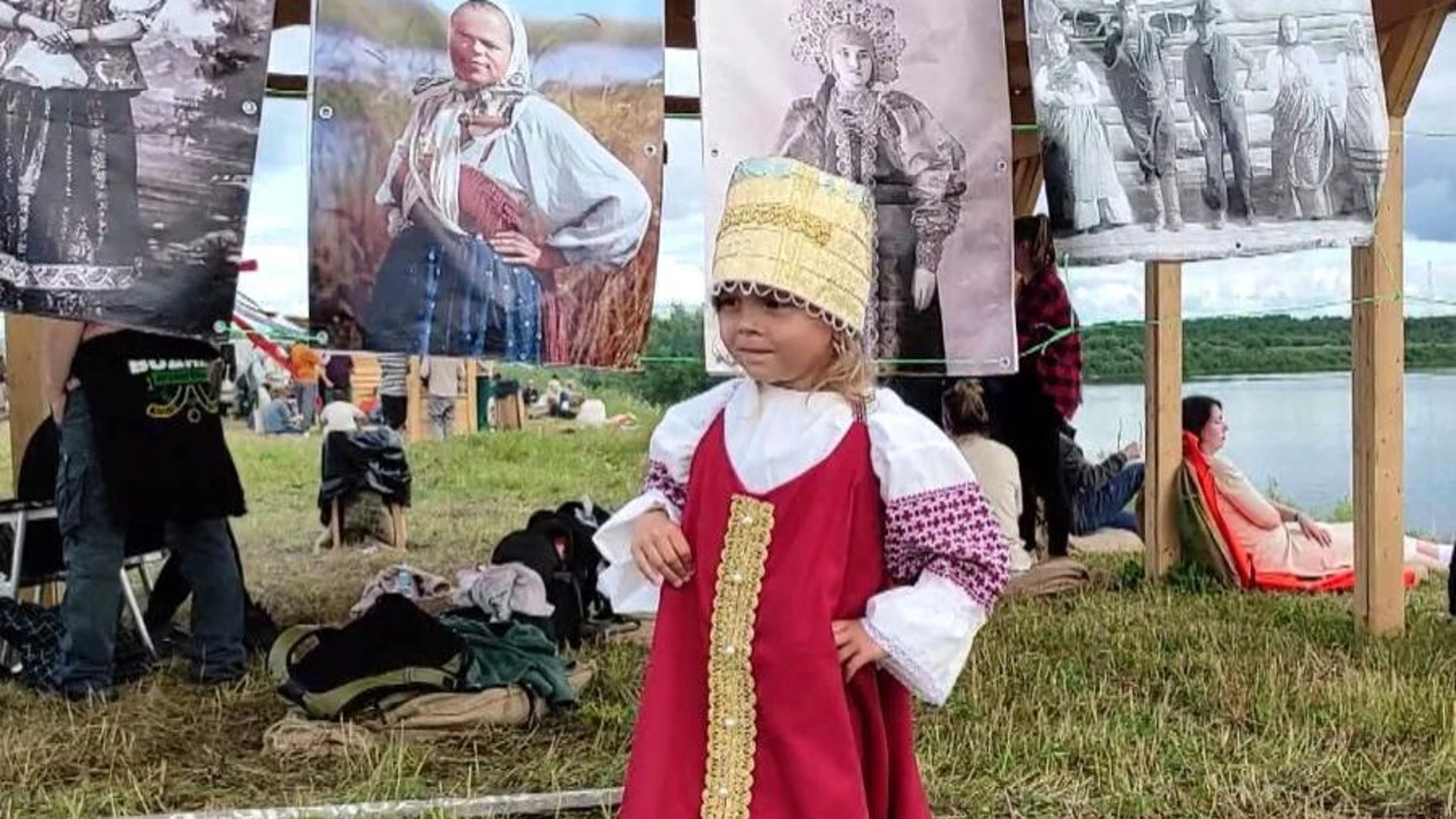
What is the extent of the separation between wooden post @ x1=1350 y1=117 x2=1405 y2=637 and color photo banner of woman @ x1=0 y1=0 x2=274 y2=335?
307 centimetres

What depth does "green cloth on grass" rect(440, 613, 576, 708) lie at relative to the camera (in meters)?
3.64

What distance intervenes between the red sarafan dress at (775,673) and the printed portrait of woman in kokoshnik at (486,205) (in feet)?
4.23

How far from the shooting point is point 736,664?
6.33 ft

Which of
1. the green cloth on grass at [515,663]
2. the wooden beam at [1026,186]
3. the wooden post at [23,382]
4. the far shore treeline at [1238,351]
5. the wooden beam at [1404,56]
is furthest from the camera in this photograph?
the wooden beam at [1026,186]

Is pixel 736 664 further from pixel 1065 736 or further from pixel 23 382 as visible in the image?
pixel 23 382

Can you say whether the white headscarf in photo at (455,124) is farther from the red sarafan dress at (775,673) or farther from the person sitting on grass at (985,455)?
the person sitting on grass at (985,455)

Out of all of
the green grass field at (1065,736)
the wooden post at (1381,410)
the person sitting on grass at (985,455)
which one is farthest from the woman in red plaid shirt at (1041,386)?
the wooden post at (1381,410)

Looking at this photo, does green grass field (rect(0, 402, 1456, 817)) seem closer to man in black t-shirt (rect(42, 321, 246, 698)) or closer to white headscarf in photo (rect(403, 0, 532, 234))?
man in black t-shirt (rect(42, 321, 246, 698))

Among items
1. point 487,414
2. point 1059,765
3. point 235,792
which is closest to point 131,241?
point 235,792

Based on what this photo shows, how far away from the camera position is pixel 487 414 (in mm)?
7844

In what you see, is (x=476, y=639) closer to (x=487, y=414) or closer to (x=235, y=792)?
(x=235, y=792)

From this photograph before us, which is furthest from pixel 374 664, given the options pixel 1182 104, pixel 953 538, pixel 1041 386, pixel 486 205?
pixel 1041 386

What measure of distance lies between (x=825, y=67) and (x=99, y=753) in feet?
7.44

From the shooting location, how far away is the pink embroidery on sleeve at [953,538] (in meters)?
1.89
